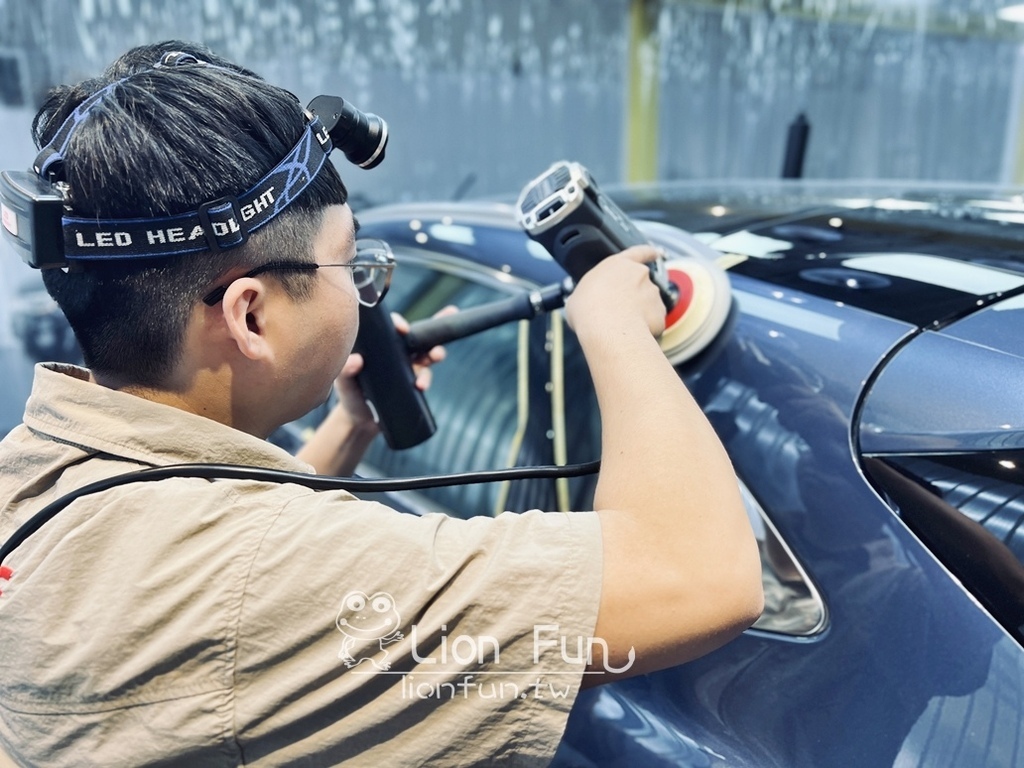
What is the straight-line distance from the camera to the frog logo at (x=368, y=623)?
66cm

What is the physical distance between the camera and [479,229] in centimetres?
157

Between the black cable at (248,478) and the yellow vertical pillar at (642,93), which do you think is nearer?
the black cable at (248,478)

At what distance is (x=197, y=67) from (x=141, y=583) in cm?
50

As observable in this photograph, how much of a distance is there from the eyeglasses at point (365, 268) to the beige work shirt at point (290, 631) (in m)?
0.22

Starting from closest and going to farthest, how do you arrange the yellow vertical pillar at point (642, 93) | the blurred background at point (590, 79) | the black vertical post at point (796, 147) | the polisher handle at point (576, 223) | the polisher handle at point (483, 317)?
the polisher handle at point (576, 223)
the polisher handle at point (483, 317)
the black vertical post at point (796, 147)
the blurred background at point (590, 79)
the yellow vertical pillar at point (642, 93)

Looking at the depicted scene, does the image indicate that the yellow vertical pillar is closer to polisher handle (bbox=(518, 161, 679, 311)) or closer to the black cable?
polisher handle (bbox=(518, 161, 679, 311))

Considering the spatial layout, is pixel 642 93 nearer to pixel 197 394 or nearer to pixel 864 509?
pixel 864 509

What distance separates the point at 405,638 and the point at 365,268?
0.50 meters

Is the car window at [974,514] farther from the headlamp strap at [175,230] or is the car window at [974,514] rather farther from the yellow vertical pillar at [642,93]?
the yellow vertical pillar at [642,93]

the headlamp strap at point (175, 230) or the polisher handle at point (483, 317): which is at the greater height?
the headlamp strap at point (175, 230)

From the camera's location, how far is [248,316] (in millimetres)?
828

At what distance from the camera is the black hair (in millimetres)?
762

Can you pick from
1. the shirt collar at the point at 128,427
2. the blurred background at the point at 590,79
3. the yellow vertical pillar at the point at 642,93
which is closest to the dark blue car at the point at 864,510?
the shirt collar at the point at 128,427

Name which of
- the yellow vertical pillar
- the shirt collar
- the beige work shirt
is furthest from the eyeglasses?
the yellow vertical pillar
